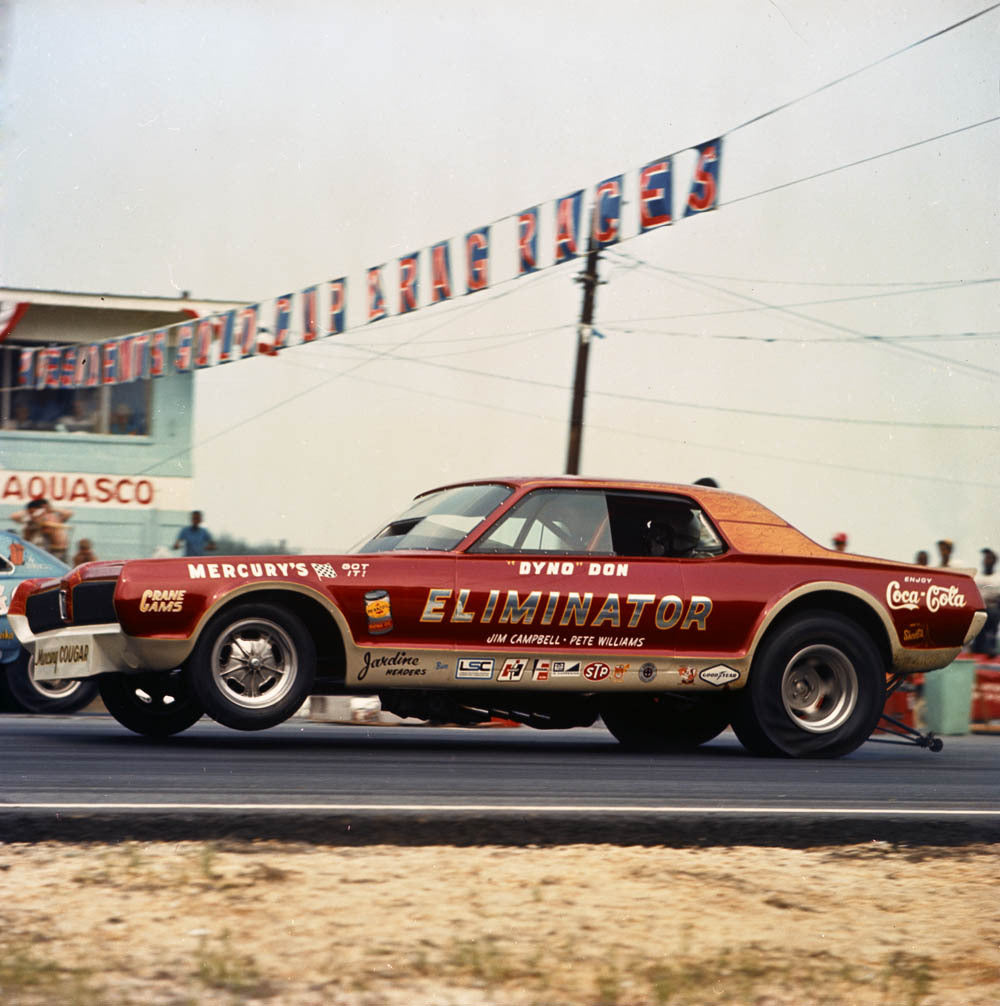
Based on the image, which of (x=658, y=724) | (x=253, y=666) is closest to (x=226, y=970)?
(x=253, y=666)

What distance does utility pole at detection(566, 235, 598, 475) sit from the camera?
849 inches

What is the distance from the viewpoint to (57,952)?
11.5ft

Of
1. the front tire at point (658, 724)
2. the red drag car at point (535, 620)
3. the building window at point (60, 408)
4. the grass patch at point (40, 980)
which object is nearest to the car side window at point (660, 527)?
the red drag car at point (535, 620)

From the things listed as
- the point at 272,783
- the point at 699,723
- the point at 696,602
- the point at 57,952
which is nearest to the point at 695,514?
the point at 696,602

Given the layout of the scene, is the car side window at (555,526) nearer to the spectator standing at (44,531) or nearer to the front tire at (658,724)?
the front tire at (658,724)

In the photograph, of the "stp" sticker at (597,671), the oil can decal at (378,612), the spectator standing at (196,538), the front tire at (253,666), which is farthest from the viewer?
the spectator standing at (196,538)

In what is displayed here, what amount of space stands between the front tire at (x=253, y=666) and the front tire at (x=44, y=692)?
3.75 m

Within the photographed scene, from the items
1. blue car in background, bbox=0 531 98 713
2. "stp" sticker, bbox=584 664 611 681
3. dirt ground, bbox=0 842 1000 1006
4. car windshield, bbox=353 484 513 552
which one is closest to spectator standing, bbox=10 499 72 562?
blue car in background, bbox=0 531 98 713

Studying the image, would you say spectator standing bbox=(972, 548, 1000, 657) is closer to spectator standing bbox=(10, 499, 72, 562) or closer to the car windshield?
the car windshield

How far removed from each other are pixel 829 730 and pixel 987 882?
11.1 feet

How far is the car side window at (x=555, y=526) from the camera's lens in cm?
793

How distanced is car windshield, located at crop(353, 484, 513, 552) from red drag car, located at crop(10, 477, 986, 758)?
0.05 ft

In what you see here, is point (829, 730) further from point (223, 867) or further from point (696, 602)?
point (223, 867)

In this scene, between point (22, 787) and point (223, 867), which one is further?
point (22, 787)
